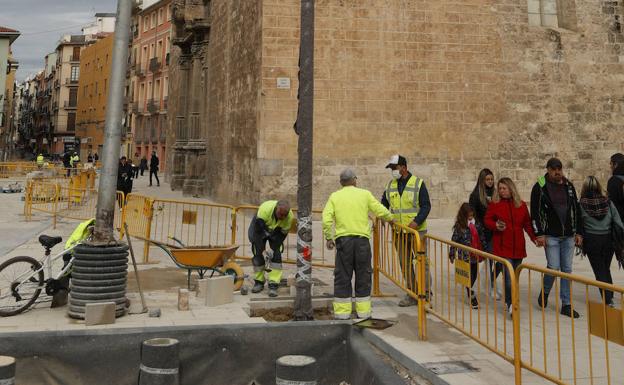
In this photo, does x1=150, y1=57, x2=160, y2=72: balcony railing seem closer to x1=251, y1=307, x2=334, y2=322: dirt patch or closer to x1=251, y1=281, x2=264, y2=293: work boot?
x1=251, y1=281, x2=264, y2=293: work boot

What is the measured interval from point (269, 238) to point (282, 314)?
1236mm

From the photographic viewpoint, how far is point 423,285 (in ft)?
15.7

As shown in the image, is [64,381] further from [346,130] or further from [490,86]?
[490,86]

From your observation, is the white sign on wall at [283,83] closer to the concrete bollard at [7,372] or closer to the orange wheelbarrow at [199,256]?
the orange wheelbarrow at [199,256]

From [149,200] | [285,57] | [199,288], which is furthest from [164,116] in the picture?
[199,288]

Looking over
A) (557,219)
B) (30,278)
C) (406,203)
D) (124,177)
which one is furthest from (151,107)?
(557,219)

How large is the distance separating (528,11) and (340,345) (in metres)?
13.6

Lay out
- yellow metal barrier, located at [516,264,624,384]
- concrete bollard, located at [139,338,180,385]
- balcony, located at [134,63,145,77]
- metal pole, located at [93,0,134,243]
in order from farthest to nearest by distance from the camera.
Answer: balcony, located at [134,63,145,77] → metal pole, located at [93,0,134,243] → concrete bollard, located at [139,338,180,385] → yellow metal barrier, located at [516,264,624,384]

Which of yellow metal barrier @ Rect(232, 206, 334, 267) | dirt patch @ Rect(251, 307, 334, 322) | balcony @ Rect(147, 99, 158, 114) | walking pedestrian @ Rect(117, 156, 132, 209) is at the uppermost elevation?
balcony @ Rect(147, 99, 158, 114)

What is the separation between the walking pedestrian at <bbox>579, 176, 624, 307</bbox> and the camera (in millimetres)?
5699

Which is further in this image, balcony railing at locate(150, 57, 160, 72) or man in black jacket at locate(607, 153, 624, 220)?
balcony railing at locate(150, 57, 160, 72)

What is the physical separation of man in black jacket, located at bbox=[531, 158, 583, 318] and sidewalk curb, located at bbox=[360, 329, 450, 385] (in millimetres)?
2285

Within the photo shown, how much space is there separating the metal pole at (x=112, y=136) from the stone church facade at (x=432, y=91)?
7.56 meters

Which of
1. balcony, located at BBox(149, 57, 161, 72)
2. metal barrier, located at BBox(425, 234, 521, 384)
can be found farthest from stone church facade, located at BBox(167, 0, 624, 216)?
balcony, located at BBox(149, 57, 161, 72)
